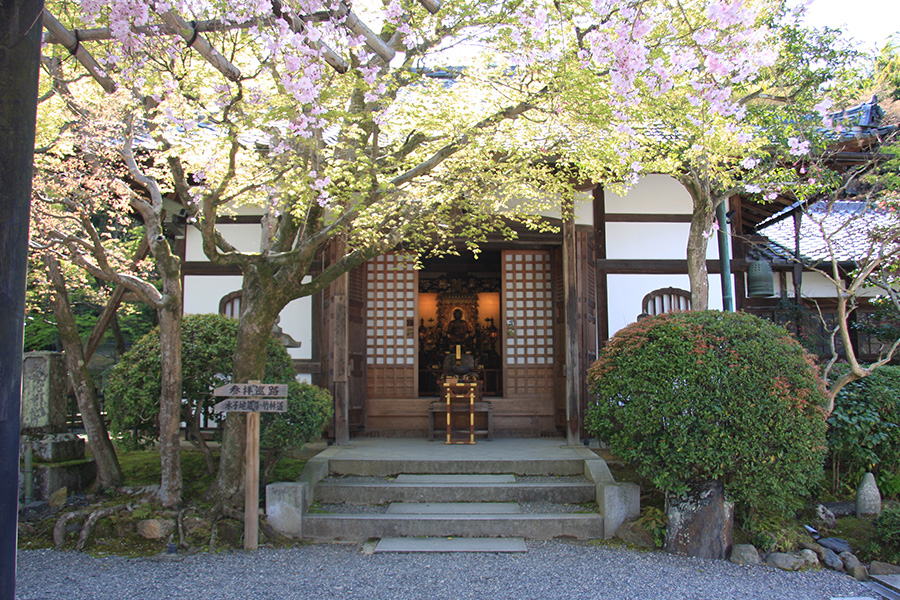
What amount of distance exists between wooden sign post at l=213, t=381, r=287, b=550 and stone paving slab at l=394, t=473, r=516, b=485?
1.73 m

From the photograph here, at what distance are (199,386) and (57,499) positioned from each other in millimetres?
1856

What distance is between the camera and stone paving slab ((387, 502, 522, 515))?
6.24 metres

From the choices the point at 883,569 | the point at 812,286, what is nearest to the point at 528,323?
the point at 812,286

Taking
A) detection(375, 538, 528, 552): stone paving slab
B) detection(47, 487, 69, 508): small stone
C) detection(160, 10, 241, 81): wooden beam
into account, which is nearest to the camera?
detection(160, 10, 241, 81): wooden beam

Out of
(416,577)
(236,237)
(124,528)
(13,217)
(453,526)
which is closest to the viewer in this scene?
(13,217)

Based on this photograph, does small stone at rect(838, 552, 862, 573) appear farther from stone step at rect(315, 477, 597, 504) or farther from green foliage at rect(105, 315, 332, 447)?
green foliage at rect(105, 315, 332, 447)

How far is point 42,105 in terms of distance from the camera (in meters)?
6.17

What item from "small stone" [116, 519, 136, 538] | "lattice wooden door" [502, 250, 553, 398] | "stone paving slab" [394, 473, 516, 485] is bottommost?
"small stone" [116, 519, 136, 538]

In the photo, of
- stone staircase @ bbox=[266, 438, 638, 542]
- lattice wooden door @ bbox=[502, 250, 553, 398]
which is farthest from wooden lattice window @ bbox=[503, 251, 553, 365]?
stone staircase @ bbox=[266, 438, 638, 542]

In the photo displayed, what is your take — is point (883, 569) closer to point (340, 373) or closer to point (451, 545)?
point (451, 545)

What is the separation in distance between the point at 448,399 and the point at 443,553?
10.9ft

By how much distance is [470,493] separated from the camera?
6.59m

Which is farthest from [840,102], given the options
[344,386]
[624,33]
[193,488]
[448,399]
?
[193,488]

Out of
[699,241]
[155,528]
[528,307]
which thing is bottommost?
[155,528]
